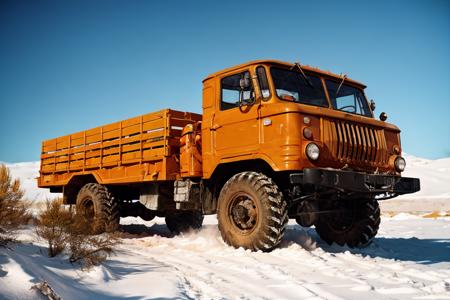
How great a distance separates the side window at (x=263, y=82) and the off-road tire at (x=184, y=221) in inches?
183

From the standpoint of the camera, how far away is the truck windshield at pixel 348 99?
7.19 metres

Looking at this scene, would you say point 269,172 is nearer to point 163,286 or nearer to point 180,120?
point 180,120

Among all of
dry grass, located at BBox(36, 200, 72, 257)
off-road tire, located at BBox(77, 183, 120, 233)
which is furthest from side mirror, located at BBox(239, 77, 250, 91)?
off-road tire, located at BBox(77, 183, 120, 233)

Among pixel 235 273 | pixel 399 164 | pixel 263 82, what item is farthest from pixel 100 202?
pixel 399 164

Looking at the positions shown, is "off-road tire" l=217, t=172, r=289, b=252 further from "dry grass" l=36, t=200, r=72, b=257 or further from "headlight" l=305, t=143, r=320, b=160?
"dry grass" l=36, t=200, r=72, b=257

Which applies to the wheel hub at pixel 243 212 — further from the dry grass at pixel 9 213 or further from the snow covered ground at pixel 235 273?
the dry grass at pixel 9 213

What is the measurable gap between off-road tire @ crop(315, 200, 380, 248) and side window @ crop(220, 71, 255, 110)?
2.78 meters

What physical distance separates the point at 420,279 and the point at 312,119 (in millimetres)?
2523

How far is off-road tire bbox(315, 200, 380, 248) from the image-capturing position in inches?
289

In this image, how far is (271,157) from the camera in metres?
6.11

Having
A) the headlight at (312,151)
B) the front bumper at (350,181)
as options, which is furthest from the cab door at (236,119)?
the front bumper at (350,181)

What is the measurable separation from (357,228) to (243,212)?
2.35 m

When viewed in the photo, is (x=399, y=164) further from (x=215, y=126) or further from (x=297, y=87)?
(x=215, y=126)

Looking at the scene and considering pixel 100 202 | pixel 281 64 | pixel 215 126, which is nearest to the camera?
pixel 281 64
